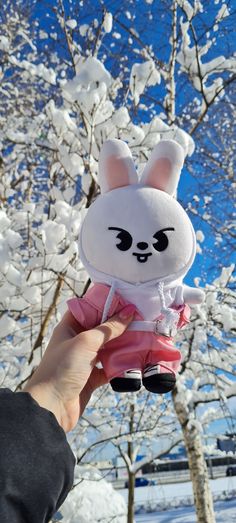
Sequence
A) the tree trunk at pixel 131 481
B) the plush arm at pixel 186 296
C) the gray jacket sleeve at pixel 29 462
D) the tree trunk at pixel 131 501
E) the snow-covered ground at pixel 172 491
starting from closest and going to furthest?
the gray jacket sleeve at pixel 29 462, the plush arm at pixel 186 296, the tree trunk at pixel 131 501, the tree trunk at pixel 131 481, the snow-covered ground at pixel 172 491

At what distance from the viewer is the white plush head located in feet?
4.60

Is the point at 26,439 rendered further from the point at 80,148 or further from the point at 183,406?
the point at 183,406

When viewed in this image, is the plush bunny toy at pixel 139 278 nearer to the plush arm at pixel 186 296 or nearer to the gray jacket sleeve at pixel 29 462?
the plush arm at pixel 186 296

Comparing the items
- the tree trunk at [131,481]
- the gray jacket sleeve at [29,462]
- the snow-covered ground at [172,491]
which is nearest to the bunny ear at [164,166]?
the gray jacket sleeve at [29,462]

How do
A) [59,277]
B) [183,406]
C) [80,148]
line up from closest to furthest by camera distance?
[59,277] → [80,148] → [183,406]

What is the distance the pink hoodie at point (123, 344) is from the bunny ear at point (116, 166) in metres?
0.37

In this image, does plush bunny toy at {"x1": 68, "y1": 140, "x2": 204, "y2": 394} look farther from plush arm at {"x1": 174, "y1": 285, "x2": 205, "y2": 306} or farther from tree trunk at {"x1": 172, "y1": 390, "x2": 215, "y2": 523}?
tree trunk at {"x1": 172, "y1": 390, "x2": 215, "y2": 523}

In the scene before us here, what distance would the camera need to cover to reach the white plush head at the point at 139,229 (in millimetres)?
1403

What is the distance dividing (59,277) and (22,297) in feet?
0.87

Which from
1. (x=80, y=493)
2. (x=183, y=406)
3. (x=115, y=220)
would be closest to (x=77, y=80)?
(x=115, y=220)

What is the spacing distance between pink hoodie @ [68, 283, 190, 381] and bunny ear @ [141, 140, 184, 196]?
40 cm

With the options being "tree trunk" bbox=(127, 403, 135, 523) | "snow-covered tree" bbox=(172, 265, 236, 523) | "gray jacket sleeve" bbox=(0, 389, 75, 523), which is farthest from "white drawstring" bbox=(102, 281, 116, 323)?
"tree trunk" bbox=(127, 403, 135, 523)

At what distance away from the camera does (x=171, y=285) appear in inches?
58.7

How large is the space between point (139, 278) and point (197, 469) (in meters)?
4.15
